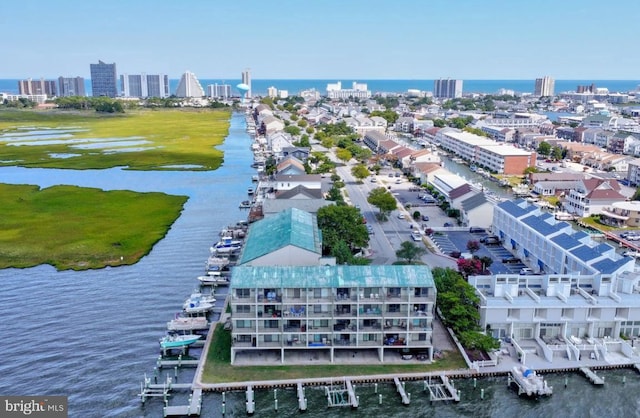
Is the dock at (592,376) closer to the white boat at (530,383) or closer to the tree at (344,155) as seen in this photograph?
the white boat at (530,383)

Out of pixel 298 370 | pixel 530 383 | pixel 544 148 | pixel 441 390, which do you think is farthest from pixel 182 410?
pixel 544 148

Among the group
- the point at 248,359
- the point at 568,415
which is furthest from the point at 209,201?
the point at 568,415

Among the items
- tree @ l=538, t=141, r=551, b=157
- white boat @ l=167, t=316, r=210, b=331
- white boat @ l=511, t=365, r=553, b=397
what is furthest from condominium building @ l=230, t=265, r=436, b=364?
tree @ l=538, t=141, r=551, b=157

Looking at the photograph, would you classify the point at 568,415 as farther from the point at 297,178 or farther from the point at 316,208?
the point at 297,178

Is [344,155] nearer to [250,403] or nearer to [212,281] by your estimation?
[212,281]

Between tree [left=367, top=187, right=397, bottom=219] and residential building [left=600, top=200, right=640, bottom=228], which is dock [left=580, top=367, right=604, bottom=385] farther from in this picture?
residential building [left=600, top=200, right=640, bottom=228]
